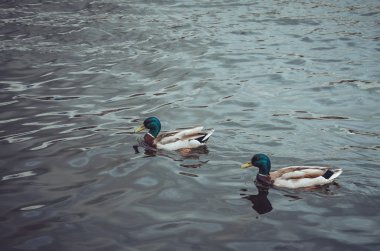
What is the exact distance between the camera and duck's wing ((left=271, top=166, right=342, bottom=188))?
34.9 ft

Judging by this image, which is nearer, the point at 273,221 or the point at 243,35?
the point at 273,221

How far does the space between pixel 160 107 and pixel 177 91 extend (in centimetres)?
185

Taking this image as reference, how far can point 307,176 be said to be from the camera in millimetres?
10703

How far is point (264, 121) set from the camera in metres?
14.8

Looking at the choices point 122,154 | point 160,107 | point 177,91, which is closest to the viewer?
point 122,154

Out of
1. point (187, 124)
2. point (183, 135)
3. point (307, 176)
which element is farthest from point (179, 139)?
point (307, 176)

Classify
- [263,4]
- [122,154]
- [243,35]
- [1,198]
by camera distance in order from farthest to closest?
[263,4]
[243,35]
[122,154]
[1,198]

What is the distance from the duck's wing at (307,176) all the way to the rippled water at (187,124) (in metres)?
0.23

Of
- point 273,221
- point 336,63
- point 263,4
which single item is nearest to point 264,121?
point 273,221

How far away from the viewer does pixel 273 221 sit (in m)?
9.61

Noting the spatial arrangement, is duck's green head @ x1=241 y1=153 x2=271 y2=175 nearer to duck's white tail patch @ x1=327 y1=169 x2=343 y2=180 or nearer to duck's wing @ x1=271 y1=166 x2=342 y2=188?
duck's wing @ x1=271 y1=166 x2=342 y2=188

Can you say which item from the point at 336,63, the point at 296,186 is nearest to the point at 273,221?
the point at 296,186

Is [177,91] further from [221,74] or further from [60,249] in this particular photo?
[60,249]

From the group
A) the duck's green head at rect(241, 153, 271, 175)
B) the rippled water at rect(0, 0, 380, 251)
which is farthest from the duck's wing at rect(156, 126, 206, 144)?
the duck's green head at rect(241, 153, 271, 175)
